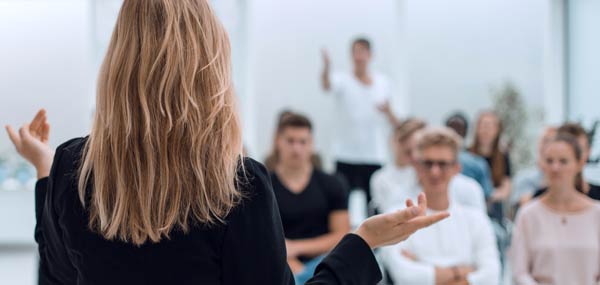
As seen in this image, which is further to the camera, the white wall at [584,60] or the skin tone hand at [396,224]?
the white wall at [584,60]

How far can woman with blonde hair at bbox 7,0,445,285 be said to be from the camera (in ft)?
3.50

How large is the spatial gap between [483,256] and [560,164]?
58 centimetres

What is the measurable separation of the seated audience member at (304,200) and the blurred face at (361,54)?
213 cm

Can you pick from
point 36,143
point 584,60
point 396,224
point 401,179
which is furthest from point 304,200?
point 584,60

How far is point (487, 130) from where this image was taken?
18.0ft

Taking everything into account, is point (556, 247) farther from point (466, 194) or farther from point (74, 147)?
point (74, 147)

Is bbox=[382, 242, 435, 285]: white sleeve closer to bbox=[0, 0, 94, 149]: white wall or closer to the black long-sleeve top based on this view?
bbox=[0, 0, 94, 149]: white wall

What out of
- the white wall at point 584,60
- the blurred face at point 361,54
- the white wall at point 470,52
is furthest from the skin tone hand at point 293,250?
the white wall at point 470,52

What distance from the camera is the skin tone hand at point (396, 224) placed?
3.91 feet

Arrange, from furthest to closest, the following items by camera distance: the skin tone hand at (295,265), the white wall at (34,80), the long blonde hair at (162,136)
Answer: the skin tone hand at (295,265) → the white wall at (34,80) → the long blonde hair at (162,136)

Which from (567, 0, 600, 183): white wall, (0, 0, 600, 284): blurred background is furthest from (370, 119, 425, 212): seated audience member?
(0, 0, 600, 284): blurred background

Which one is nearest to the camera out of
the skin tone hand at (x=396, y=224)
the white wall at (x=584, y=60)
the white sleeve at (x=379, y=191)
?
the skin tone hand at (x=396, y=224)

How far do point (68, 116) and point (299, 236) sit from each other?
1365 millimetres

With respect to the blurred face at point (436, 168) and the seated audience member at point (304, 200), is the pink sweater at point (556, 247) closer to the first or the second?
the blurred face at point (436, 168)
